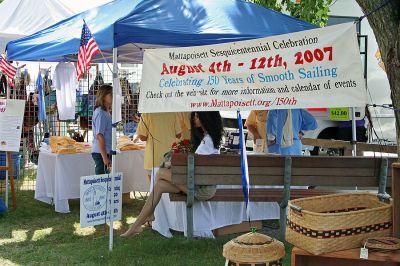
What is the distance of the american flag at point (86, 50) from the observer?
18.4 feet

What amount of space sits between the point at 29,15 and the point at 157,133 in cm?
506

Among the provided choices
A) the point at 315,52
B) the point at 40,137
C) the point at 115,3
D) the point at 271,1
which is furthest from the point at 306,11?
the point at 40,137

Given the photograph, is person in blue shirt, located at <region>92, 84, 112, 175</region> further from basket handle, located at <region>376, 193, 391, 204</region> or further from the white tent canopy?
basket handle, located at <region>376, 193, 391, 204</region>

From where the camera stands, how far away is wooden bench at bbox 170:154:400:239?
5531mm

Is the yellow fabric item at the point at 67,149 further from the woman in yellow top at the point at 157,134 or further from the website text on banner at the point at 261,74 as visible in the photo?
the website text on banner at the point at 261,74

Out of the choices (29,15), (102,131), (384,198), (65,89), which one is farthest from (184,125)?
(29,15)

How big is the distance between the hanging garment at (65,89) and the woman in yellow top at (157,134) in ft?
13.7

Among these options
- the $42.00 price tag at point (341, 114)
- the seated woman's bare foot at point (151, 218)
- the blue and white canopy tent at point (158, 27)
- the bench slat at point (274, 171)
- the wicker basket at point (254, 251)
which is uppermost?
the blue and white canopy tent at point (158, 27)

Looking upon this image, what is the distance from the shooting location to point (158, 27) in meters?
5.95

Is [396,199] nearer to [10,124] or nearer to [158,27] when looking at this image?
[158,27]

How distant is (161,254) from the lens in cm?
563

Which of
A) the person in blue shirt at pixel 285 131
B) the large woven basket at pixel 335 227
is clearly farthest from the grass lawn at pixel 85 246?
the large woven basket at pixel 335 227

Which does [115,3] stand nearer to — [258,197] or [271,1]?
[258,197]

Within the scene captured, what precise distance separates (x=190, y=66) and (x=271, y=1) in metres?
5.26
